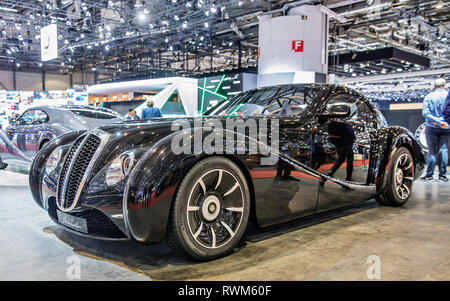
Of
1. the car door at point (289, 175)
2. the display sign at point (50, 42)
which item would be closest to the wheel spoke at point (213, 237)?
the car door at point (289, 175)

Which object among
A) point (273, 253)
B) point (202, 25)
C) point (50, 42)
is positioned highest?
point (202, 25)

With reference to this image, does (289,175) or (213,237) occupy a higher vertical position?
(289,175)

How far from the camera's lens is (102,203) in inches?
84.5

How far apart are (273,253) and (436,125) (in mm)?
4704

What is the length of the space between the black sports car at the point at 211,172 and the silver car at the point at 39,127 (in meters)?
3.71

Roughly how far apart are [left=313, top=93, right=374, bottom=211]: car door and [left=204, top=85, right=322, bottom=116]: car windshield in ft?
0.59

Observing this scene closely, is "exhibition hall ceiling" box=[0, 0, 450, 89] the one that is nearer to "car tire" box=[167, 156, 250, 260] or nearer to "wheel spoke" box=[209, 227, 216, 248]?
"car tire" box=[167, 156, 250, 260]

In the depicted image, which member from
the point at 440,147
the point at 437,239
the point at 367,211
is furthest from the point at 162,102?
the point at 437,239

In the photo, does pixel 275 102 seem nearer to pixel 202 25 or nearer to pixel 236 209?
pixel 236 209

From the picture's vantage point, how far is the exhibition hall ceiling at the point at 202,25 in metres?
12.1

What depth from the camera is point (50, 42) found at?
12.1m

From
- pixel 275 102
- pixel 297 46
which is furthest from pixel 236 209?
pixel 297 46

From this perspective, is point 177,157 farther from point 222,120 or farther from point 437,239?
point 437,239

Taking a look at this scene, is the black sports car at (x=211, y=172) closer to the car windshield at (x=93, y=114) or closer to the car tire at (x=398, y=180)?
the car tire at (x=398, y=180)
